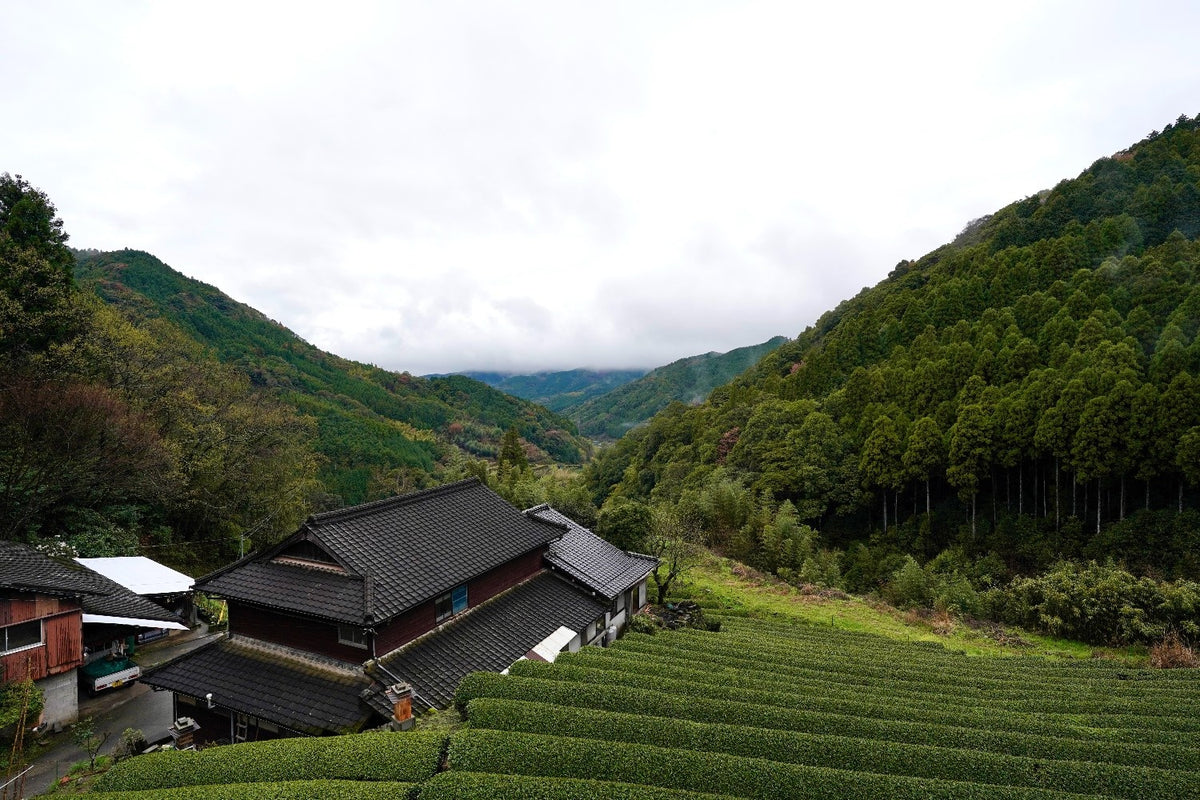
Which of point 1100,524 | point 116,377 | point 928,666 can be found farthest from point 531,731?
point 1100,524

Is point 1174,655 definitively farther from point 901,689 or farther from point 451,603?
point 451,603

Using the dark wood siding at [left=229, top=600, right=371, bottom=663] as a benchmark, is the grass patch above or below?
below

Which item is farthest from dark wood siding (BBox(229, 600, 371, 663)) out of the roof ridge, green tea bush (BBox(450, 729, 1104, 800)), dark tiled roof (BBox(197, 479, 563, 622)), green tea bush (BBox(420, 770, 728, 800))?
green tea bush (BBox(420, 770, 728, 800))

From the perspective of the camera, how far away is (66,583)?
1393cm

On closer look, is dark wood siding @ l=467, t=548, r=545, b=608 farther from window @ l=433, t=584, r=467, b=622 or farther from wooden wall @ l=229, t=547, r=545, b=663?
wooden wall @ l=229, t=547, r=545, b=663

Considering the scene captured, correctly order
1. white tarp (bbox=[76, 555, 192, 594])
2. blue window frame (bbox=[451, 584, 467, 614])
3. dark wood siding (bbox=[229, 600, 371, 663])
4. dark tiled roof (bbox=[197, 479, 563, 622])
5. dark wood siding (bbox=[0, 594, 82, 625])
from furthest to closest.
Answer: white tarp (bbox=[76, 555, 192, 594]) < blue window frame (bbox=[451, 584, 467, 614]) < dark wood siding (bbox=[0, 594, 82, 625]) < dark tiled roof (bbox=[197, 479, 563, 622]) < dark wood siding (bbox=[229, 600, 371, 663])

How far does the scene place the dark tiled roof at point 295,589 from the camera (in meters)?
11.4

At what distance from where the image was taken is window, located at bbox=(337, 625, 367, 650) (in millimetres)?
11406

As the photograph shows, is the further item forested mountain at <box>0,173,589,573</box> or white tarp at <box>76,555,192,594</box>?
forested mountain at <box>0,173,589,573</box>

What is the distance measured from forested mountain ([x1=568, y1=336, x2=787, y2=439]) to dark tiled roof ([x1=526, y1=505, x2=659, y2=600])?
112438 millimetres

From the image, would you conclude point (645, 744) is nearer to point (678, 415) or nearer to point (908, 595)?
point (908, 595)

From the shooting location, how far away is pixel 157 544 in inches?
1084

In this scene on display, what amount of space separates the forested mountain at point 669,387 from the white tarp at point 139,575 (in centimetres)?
11640

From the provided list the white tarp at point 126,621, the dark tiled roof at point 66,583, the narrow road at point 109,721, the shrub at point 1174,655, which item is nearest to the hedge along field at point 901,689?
the shrub at point 1174,655
